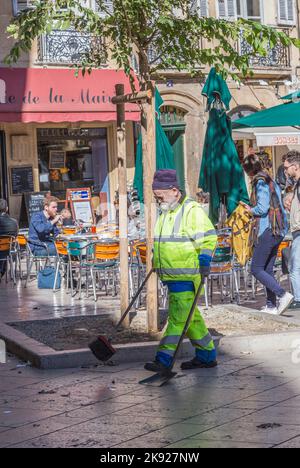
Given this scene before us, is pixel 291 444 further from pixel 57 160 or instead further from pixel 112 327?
pixel 57 160

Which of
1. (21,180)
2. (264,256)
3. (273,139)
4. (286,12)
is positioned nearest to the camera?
(264,256)

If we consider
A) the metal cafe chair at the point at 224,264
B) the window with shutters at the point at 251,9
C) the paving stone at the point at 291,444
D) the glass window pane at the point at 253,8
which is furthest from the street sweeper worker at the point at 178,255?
the glass window pane at the point at 253,8

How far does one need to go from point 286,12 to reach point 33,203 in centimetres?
1063

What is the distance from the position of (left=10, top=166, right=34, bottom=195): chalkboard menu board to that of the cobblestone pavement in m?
14.6

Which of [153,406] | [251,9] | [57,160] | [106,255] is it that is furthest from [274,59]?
[153,406]

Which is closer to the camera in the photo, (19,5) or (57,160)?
(19,5)

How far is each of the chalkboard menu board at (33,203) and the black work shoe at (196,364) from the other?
1487 cm

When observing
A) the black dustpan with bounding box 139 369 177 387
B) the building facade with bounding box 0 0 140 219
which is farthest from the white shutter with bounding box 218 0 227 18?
the black dustpan with bounding box 139 369 177 387

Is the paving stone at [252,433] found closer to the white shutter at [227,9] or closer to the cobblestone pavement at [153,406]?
the cobblestone pavement at [153,406]

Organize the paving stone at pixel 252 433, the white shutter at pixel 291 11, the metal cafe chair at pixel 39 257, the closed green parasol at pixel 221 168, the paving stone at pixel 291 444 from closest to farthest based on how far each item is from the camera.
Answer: the paving stone at pixel 291 444, the paving stone at pixel 252 433, the closed green parasol at pixel 221 168, the metal cafe chair at pixel 39 257, the white shutter at pixel 291 11

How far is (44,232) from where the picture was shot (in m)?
17.0

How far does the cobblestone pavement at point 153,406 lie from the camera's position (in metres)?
7.06

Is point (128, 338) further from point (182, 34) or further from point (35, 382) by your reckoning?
point (182, 34)

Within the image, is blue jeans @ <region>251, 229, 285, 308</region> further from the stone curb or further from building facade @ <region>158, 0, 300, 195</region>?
building facade @ <region>158, 0, 300, 195</region>
